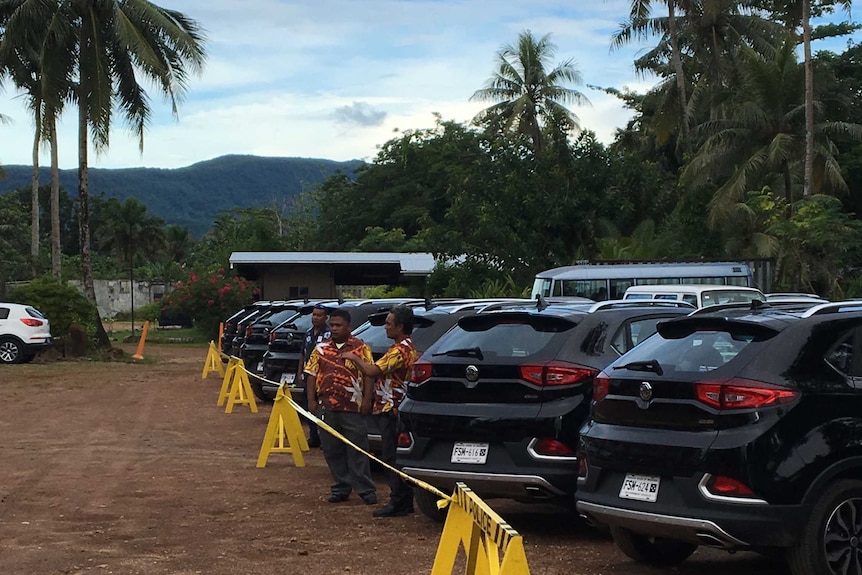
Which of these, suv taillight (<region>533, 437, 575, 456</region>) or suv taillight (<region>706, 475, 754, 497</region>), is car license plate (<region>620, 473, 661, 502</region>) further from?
suv taillight (<region>533, 437, 575, 456</region>)

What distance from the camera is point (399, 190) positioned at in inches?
2598

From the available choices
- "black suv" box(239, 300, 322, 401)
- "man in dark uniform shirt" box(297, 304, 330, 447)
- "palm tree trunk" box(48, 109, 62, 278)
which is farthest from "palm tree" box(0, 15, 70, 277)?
"man in dark uniform shirt" box(297, 304, 330, 447)

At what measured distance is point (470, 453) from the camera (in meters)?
8.66

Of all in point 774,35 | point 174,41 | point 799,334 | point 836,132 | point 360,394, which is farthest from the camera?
Answer: point 774,35

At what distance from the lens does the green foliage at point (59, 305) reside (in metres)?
35.0

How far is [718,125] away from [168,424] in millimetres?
27521

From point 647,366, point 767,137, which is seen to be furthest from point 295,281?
point 647,366

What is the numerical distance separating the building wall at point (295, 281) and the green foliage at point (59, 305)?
13294 mm

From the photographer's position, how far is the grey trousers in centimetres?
1026

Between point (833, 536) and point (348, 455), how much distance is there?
15.7ft

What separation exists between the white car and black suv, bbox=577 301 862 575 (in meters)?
26.9

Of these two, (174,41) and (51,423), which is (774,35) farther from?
(51,423)

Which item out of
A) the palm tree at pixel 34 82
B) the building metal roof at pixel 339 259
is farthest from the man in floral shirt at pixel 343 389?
the building metal roof at pixel 339 259

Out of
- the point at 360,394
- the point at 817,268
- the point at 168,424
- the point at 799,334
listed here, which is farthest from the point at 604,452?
the point at 817,268
